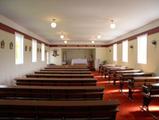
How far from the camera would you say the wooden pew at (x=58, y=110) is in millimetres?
3236

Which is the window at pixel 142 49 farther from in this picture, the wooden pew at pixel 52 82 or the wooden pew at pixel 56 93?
the wooden pew at pixel 56 93

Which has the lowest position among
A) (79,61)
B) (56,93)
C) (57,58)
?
(56,93)

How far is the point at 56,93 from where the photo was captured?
5254 millimetres

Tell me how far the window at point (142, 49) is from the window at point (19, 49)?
5.93 meters

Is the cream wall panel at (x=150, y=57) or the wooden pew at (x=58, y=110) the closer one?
the wooden pew at (x=58, y=110)

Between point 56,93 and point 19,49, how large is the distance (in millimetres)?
6031

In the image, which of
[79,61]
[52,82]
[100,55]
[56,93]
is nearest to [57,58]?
[79,61]

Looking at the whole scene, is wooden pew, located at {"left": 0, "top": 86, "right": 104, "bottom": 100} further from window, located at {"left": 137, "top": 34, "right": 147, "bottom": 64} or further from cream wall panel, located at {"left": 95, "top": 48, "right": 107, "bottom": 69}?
cream wall panel, located at {"left": 95, "top": 48, "right": 107, "bottom": 69}

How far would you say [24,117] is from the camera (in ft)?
11.1

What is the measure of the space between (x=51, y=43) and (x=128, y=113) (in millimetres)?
16494

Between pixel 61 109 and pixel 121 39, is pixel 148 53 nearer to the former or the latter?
pixel 121 39

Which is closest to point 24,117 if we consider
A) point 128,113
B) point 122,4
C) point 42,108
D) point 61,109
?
point 42,108

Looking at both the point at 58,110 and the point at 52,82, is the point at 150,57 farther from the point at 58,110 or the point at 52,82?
the point at 58,110

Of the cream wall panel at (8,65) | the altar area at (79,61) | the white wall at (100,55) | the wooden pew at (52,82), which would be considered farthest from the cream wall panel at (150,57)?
the altar area at (79,61)
